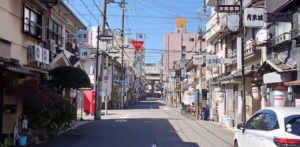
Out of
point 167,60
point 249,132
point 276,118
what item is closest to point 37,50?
point 249,132

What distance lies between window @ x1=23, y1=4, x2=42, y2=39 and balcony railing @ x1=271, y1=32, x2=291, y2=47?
37.8 ft

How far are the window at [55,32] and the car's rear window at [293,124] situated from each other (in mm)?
16181

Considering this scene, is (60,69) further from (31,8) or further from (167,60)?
(167,60)

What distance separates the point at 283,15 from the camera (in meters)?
14.8

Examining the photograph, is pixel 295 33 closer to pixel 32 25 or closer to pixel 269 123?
pixel 269 123

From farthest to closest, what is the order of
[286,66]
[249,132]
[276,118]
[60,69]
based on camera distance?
[60,69] < [286,66] < [249,132] < [276,118]

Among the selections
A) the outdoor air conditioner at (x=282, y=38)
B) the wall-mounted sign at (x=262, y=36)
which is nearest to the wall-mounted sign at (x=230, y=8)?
the wall-mounted sign at (x=262, y=36)

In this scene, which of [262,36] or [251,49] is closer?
[262,36]

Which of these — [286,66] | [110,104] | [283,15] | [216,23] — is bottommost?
[110,104]

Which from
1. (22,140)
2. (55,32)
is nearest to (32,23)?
(22,140)

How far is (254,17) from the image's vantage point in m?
16.1

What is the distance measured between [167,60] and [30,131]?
Answer: 84.8 meters

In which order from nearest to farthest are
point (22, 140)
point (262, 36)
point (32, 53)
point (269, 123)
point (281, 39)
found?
point (269, 123), point (22, 140), point (32, 53), point (281, 39), point (262, 36)

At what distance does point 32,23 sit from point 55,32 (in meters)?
6.26
